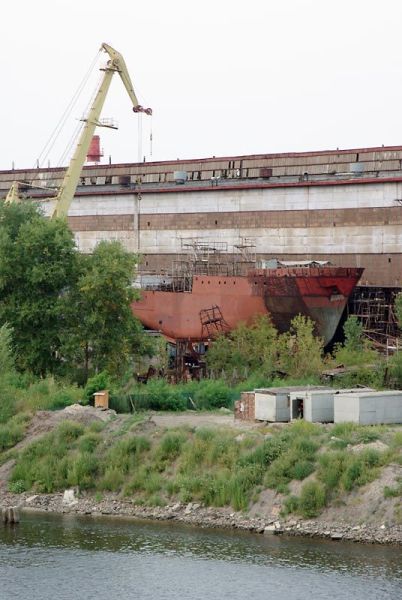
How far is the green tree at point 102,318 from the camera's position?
46344 mm

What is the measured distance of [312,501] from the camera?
105 feet

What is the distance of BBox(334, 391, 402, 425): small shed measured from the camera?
1423 inches

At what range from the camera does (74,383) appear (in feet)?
151

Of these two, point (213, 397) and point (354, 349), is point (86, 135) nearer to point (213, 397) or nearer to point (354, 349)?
point (354, 349)

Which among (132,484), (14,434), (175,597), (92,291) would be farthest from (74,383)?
(175,597)

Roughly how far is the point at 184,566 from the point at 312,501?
15.1 feet

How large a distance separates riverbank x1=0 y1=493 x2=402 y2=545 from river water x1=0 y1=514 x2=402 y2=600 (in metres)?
0.43

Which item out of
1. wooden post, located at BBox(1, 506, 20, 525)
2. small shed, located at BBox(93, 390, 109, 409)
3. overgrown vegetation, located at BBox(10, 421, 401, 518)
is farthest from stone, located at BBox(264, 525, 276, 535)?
small shed, located at BBox(93, 390, 109, 409)

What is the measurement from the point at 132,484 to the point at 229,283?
19091 millimetres

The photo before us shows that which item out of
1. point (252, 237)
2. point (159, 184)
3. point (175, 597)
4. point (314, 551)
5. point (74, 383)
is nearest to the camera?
point (175, 597)

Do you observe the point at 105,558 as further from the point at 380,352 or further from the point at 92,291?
the point at 380,352

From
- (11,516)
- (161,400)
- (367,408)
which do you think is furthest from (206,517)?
(161,400)

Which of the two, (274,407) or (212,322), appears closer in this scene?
(274,407)

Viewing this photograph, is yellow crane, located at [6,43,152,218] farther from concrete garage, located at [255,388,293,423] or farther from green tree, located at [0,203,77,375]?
concrete garage, located at [255,388,293,423]
